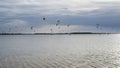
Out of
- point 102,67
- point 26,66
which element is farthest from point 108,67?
point 26,66

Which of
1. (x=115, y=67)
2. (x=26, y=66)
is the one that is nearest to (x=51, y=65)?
(x=26, y=66)

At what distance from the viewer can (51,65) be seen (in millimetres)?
48031

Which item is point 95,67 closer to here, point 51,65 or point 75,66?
point 75,66

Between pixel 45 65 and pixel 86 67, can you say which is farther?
pixel 45 65

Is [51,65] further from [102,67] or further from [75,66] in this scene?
[102,67]

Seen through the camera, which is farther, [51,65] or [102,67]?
[51,65]

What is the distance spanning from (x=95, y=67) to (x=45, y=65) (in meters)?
9.38

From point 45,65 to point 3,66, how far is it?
7586 millimetres

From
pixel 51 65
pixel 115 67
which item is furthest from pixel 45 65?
pixel 115 67

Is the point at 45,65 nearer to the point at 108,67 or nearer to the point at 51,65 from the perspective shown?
the point at 51,65

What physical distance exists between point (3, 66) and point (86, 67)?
14.7 m

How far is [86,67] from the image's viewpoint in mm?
45125

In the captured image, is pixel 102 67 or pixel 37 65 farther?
pixel 37 65

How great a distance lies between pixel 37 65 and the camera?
159 ft
